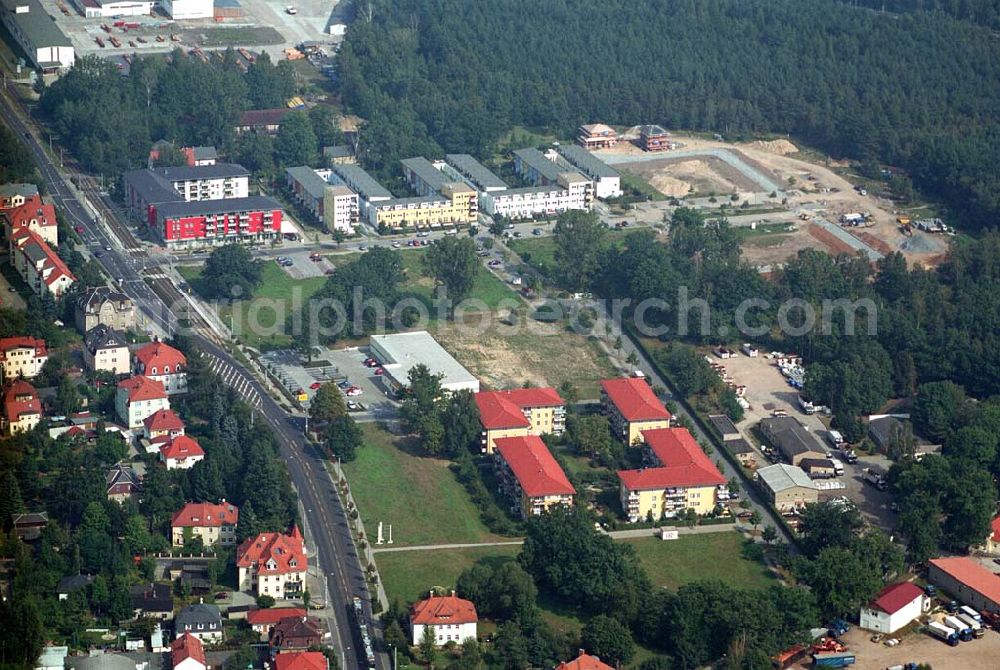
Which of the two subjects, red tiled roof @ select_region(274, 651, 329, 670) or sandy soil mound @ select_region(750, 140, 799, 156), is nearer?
red tiled roof @ select_region(274, 651, 329, 670)

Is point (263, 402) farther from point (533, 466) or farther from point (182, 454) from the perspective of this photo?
point (533, 466)

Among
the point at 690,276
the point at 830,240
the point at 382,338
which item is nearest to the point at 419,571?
the point at 382,338

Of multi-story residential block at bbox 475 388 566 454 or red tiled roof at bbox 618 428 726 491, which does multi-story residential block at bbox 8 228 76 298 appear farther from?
red tiled roof at bbox 618 428 726 491

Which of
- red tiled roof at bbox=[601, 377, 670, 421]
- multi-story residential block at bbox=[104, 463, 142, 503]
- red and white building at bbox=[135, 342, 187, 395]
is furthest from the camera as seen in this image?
red and white building at bbox=[135, 342, 187, 395]

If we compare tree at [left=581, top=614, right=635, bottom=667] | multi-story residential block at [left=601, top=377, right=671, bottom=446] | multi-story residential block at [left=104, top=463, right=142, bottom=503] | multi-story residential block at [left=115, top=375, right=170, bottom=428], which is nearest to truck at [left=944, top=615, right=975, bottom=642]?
tree at [left=581, top=614, right=635, bottom=667]

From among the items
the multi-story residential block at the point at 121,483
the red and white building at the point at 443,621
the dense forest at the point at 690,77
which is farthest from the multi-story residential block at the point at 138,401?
the dense forest at the point at 690,77

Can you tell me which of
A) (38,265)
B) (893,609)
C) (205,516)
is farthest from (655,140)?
(893,609)

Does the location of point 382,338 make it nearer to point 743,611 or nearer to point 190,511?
Answer: point 190,511

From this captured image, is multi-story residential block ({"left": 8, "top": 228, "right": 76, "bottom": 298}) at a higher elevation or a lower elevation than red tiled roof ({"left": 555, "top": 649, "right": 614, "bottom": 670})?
lower
